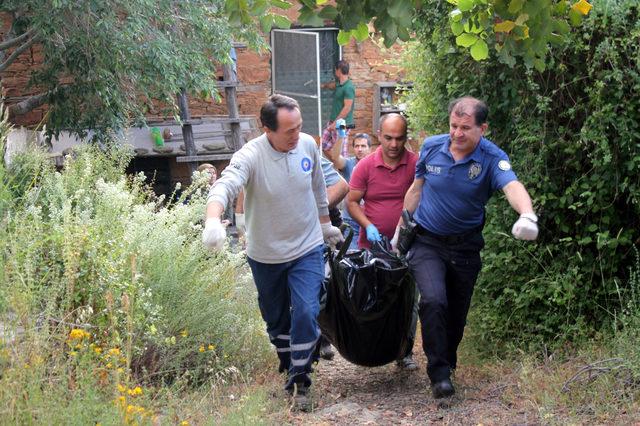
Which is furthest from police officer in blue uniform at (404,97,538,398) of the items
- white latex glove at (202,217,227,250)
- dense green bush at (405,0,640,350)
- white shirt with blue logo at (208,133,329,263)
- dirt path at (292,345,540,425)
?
white latex glove at (202,217,227,250)

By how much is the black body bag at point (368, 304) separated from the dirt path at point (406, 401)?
30cm

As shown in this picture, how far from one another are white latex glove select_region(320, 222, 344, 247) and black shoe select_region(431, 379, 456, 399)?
47.3 inches

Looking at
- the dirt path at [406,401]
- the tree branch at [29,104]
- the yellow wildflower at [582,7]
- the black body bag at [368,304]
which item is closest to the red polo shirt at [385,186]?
the black body bag at [368,304]

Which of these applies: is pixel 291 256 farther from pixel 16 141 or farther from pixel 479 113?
pixel 16 141

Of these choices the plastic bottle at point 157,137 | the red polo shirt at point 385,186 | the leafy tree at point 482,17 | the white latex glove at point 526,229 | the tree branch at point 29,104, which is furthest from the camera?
the plastic bottle at point 157,137

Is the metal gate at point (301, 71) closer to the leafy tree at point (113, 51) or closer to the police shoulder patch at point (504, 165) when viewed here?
the leafy tree at point (113, 51)

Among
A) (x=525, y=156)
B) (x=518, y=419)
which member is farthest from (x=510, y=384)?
(x=525, y=156)

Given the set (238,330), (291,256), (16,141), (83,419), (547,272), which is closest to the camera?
(83,419)

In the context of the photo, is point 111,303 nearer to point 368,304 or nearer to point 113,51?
point 368,304

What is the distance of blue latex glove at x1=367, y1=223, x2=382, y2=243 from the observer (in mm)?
7008

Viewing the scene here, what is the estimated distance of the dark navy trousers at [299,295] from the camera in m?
6.20

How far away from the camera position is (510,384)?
20.8 feet

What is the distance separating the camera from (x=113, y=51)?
39.7 feet

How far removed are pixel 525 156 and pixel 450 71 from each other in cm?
144
